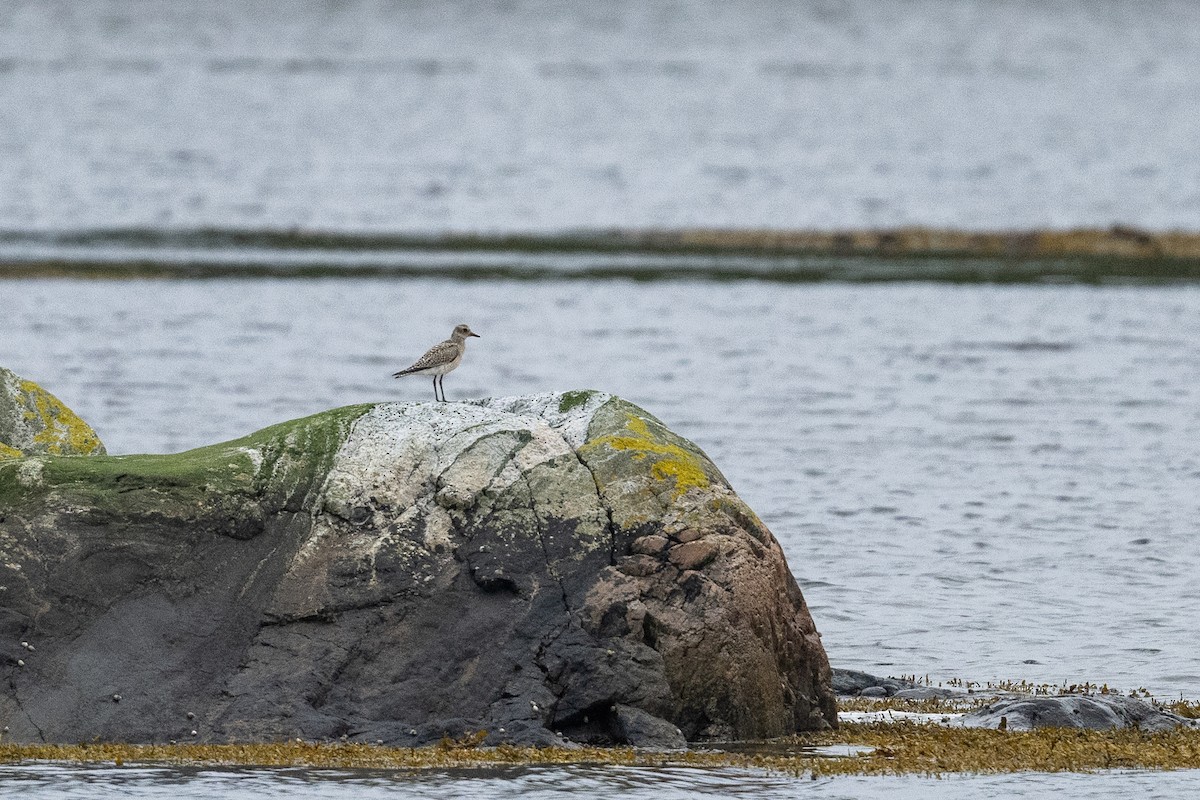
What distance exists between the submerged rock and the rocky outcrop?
28.5 ft

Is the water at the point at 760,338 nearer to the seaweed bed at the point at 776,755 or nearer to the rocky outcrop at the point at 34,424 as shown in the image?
the seaweed bed at the point at 776,755

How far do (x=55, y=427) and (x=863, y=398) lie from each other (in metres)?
21.9

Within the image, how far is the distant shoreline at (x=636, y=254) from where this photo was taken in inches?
2343

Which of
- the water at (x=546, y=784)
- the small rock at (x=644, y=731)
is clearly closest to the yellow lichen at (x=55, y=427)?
the water at (x=546, y=784)

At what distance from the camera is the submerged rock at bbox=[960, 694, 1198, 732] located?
56.6ft

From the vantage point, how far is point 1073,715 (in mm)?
17328

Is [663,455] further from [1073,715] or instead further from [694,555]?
[1073,715]

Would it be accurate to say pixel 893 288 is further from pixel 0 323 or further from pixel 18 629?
pixel 18 629

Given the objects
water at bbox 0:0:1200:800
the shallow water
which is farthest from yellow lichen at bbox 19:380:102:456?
the shallow water

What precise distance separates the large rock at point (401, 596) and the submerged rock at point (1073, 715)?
142 centimetres

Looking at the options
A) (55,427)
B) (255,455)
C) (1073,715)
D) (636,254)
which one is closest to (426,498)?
(255,455)

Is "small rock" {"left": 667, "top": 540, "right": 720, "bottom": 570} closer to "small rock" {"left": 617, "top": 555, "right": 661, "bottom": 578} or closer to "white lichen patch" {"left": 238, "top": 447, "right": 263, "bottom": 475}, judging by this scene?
"small rock" {"left": 617, "top": 555, "right": 661, "bottom": 578}

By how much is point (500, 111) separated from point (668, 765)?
116869 millimetres

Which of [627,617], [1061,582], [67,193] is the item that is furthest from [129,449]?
[67,193]
